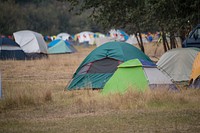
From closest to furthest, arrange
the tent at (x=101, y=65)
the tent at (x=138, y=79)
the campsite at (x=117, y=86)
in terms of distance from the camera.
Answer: the campsite at (x=117, y=86)
the tent at (x=138, y=79)
the tent at (x=101, y=65)

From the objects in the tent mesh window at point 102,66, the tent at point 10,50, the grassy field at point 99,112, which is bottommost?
the grassy field at point 99,112

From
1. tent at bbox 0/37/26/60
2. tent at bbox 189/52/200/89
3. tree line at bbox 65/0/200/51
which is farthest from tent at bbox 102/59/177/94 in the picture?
tent at bbox 0/37/26/60

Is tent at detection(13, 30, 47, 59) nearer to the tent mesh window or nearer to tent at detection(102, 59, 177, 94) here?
the tent mesh window

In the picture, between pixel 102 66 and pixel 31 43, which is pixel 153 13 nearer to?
pixel 102 66

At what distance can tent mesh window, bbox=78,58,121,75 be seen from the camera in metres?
16.6

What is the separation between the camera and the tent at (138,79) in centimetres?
1379

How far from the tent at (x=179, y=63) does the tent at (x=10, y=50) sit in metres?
15.8

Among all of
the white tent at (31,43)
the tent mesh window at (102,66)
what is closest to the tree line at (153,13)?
the tent mesh window at (102,66)

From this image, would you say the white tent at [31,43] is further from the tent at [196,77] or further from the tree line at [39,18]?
the tree line at [39,18]

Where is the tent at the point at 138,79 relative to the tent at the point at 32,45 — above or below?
below

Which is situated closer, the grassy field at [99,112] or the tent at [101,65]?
the grassy field at [99,112]

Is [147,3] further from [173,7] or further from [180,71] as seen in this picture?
[180,71]

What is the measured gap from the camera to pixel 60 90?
1627 cm

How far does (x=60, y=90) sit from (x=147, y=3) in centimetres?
550
